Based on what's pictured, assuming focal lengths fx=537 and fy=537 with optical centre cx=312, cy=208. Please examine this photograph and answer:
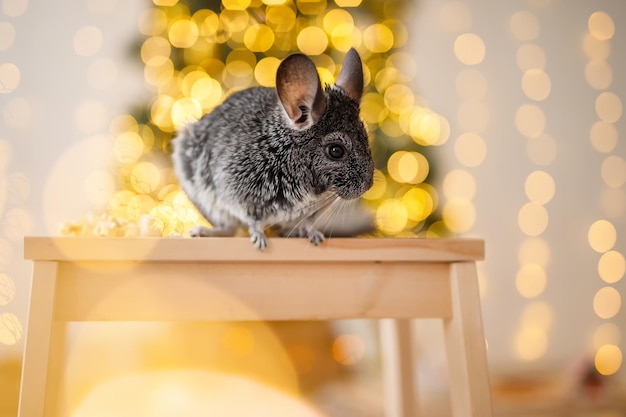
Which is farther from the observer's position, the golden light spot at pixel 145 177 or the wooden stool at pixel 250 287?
the golden light spot at pixel 145 177

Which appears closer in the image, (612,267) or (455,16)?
(612,267)

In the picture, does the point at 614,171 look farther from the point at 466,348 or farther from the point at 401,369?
the point at 466,348

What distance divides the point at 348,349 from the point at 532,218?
1.12m

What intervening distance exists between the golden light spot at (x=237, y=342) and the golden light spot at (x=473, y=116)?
1.46m

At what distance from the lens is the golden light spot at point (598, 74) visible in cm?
263

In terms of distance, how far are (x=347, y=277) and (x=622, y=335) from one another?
2.24 m

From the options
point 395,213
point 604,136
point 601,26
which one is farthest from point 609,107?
point 395,213

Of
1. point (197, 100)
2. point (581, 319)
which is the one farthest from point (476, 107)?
point (197, 100)

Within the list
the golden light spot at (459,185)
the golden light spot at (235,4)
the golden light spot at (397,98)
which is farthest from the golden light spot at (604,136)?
the golden light spot at (235,4)

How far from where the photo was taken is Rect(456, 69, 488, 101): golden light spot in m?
2.68

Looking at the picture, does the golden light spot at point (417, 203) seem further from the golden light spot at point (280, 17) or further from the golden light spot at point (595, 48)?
the golden light spot at point (595, 48)

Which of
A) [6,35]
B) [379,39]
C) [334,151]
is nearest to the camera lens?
[334,151]

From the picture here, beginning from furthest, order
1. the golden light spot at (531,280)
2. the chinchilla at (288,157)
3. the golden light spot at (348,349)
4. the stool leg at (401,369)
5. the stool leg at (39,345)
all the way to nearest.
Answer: the golden light spot at (531,280)
the golden light spot at (348,349)
the stool leg at (401,369)
the chinchilla at (288,157)
the stool leg at (39,345)

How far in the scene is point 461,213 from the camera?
260 cm
